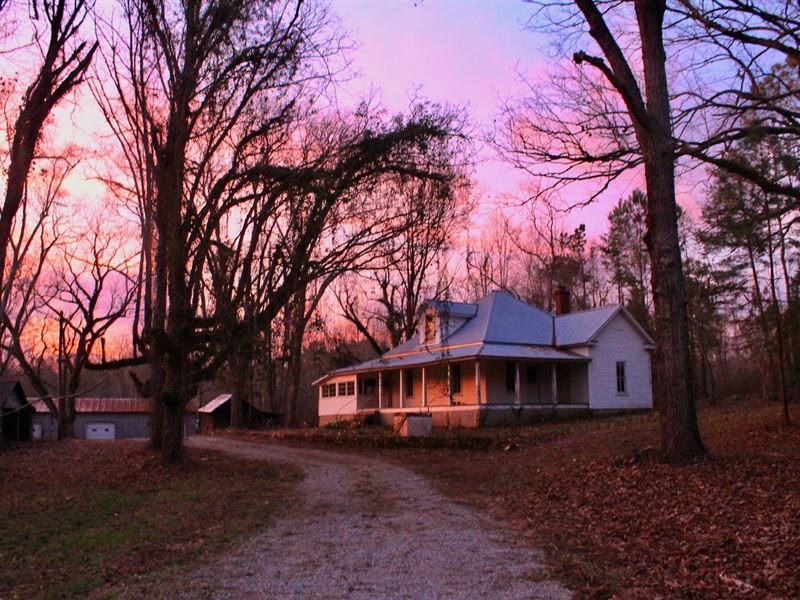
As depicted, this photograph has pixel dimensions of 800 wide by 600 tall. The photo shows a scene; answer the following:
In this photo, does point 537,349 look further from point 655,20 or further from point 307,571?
point 307,571

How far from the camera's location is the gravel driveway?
620cm

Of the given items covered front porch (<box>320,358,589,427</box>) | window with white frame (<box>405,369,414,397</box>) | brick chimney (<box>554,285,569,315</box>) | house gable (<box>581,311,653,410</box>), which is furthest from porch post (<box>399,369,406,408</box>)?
brick chimney (<box>554,285,569,315</box>)

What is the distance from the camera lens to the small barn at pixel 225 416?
39000 mm

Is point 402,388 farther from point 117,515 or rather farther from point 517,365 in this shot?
point 117,515

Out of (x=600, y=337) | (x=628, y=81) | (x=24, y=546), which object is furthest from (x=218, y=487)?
(x=600, y=337)

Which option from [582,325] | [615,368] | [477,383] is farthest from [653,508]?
[582,325]

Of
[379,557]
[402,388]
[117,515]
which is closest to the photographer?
→ [379,557]

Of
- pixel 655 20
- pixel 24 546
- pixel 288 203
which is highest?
pixel 655 20

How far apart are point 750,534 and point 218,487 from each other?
374 inches

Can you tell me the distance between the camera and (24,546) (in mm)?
8719

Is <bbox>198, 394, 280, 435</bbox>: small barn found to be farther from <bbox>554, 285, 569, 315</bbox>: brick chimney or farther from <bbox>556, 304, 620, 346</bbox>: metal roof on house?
<bbox>556, 304, 620, 346</bbox>: metal roof on house

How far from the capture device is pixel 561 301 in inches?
1305

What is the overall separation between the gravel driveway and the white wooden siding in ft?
56.9

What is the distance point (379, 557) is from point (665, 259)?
6.93 meters
